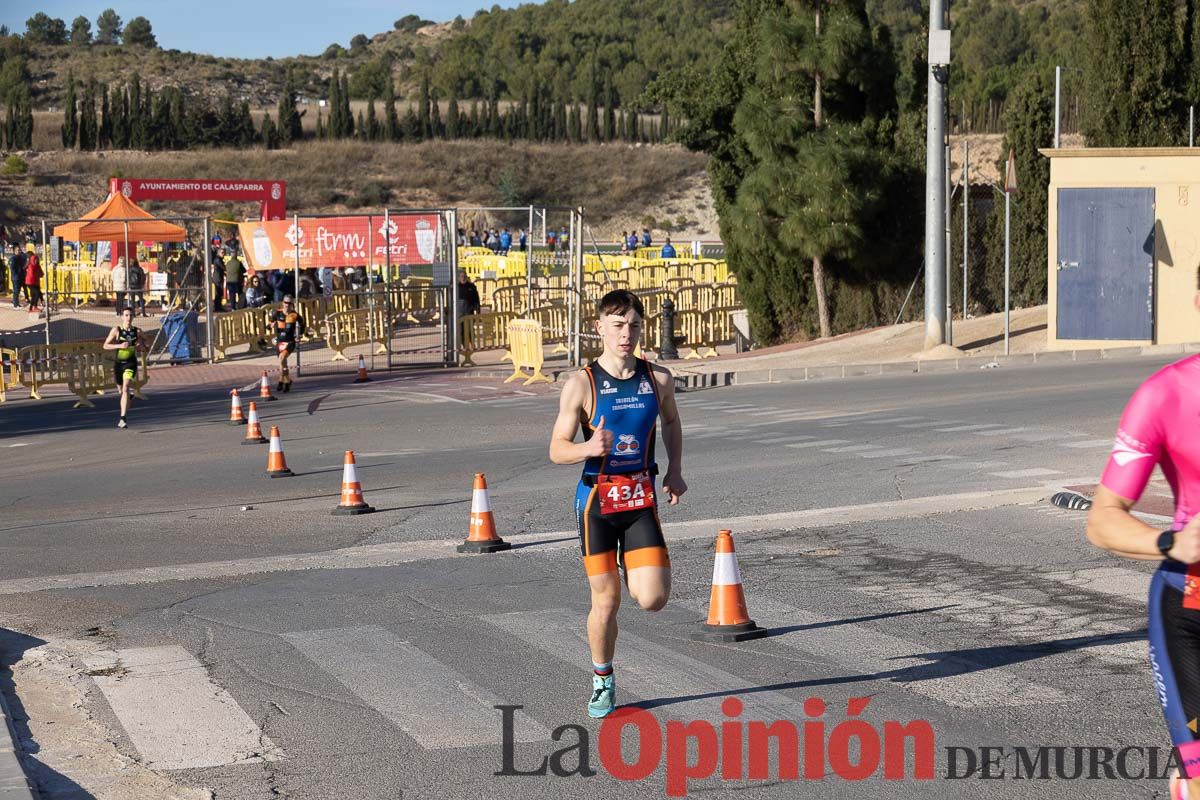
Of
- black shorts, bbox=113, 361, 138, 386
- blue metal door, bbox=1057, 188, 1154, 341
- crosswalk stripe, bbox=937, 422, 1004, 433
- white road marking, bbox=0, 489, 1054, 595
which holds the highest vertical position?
blue metal door, bbox=1057, 188, 1154, 341

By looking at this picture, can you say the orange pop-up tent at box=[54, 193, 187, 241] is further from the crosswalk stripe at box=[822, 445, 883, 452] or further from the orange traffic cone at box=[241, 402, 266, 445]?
the crosswalk stripe at box=[822, 445, 883, 452]

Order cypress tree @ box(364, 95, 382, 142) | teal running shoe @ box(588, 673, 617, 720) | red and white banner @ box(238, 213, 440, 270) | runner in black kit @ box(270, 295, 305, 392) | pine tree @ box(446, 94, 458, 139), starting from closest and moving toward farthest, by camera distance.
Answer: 1. teal running shoe @ box(588, 673, 617, 720)
2. runner in black kit @ box(270, 295, 305, 392)
3. red and white banner @ box(238, 213, 440, 270)
4. cypress tree @ box(364, 95, 382, 142)
5. pine tree @ box(446, 94, 458, 139)

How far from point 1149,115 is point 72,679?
32.8 metres

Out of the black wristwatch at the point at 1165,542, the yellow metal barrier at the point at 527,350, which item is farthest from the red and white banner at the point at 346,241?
the black wristwatch at the point at 1165,542

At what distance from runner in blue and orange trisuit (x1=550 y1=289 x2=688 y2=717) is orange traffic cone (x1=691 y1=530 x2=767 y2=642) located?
1.57m

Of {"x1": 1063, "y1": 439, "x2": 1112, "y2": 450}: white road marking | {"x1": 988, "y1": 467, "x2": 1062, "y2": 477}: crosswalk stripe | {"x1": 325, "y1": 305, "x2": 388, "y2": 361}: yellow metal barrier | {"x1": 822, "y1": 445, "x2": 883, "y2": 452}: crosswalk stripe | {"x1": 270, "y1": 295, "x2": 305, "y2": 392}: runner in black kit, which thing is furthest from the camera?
{"x1": 325, "y1": 305, "x2": 388, "y2": 361}: yellow metal barrier

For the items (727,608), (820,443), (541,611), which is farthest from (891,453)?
(727,608)

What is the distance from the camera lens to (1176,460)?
405 cm

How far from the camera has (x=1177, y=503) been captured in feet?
13.5

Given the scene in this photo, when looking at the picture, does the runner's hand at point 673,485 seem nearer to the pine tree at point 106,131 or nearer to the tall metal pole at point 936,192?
the tall metal pole at point 936,192

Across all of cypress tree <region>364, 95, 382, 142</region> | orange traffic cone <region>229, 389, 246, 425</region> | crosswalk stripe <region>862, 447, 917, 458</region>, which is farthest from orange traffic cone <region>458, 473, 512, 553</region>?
cypress tree <region>364, 95, 382, 142</region>

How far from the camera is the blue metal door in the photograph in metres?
24.8

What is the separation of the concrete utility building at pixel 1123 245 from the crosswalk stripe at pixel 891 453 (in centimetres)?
1090

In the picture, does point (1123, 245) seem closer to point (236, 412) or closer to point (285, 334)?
point (285, 334)
